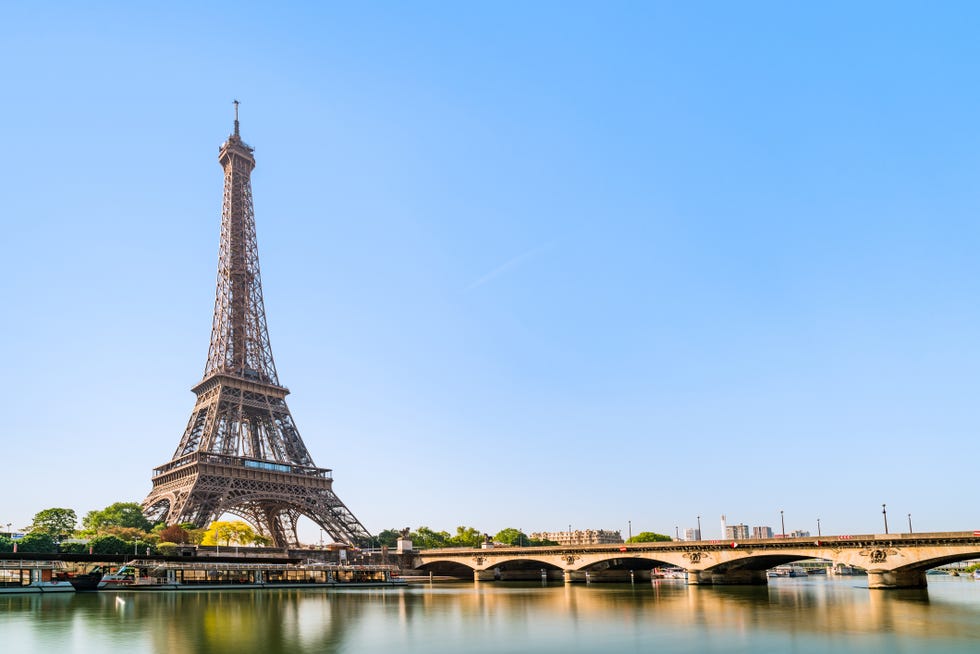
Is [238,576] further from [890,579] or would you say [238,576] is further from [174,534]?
[890,579]

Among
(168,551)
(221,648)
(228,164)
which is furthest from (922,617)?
(228,164)

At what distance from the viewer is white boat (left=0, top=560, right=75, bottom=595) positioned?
221 feet

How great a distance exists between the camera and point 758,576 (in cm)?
9025

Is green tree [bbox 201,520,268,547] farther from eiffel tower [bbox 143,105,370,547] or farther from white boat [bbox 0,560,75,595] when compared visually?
white boat [bbox 0,560,75,595]

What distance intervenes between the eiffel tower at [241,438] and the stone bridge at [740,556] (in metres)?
20.2

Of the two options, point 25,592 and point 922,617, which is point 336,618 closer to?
point 922,617

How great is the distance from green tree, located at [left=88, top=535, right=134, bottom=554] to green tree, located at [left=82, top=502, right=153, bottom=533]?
1146 cm

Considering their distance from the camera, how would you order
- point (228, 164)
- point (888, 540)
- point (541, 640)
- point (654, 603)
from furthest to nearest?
point (228, 164)
point (888, 540)
point (654, 603)
point (541, 640)

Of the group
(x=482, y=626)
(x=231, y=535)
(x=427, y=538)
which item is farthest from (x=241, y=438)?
(x=482, y=626)

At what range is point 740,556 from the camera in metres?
76.1

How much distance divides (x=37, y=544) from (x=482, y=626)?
75726 mm

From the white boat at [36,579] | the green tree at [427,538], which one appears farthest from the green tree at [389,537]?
the white boat at [36,579]

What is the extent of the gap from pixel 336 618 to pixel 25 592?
138 ft

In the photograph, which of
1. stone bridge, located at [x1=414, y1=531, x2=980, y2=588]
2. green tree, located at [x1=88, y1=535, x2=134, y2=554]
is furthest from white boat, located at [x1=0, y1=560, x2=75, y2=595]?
stone bridge, located at [x1=414, y1=531, x2=980, y2=588]
